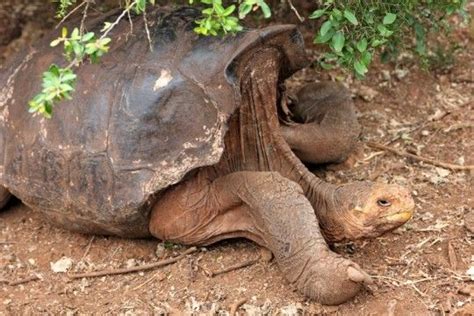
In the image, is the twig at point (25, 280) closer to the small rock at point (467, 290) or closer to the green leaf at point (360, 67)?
the green leaf at point (360, 67)

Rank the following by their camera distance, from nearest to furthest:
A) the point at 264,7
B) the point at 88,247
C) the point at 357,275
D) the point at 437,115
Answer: the point at 264,7 < the point at 357,275 < the point at 88,247 < the point at 437,115

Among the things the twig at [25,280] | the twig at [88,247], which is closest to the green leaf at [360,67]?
the twig at [88,247]

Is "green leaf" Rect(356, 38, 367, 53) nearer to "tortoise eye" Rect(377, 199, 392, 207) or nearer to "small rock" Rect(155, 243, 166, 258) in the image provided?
"tortoise eye" Rect(377, 199, 392, 207)

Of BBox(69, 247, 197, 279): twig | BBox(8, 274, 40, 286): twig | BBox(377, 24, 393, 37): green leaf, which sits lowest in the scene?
BBox(69, 247, 197, 279): twig

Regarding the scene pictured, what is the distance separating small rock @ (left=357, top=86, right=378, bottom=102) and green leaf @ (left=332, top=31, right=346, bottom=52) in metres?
1.27

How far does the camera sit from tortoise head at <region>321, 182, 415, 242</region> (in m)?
3.31

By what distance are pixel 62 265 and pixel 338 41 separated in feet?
5.65

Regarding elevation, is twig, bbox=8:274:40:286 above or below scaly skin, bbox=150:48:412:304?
below

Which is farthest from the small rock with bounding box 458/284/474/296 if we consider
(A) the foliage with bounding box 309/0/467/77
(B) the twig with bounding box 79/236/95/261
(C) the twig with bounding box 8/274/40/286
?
(C) the twig with bounding box 8/274/40/286

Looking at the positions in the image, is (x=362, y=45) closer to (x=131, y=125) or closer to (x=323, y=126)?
(x=323, y=126)

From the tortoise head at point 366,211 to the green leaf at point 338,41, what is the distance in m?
0.64

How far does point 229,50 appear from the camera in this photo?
142 inches

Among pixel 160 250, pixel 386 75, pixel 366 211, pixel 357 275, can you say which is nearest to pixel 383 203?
pixel 366 211

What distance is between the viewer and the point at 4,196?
4.21 m
